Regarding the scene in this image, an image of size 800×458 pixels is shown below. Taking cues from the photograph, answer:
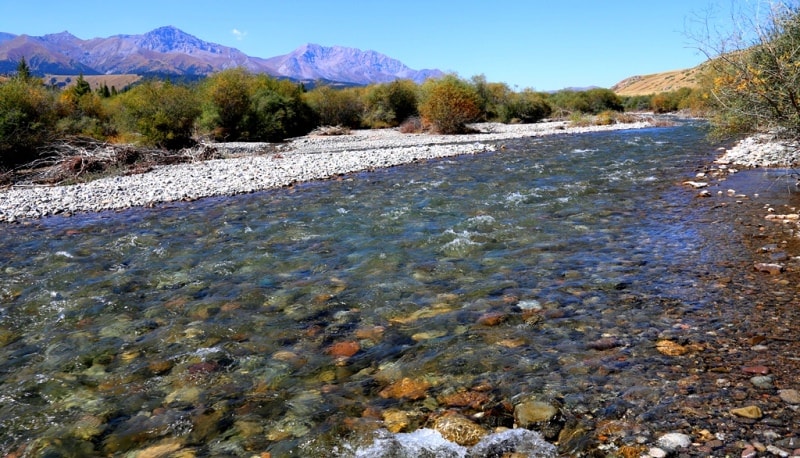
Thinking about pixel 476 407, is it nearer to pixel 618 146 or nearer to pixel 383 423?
pixel 383 423

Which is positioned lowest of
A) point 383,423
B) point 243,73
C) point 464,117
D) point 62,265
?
point 383,423

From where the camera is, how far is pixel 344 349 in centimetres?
504

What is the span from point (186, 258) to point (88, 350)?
342 centimetres

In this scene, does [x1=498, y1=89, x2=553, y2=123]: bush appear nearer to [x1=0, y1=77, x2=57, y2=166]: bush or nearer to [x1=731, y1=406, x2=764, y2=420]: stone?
[x1=0, y1=77, x2=57, y2=166]: bush

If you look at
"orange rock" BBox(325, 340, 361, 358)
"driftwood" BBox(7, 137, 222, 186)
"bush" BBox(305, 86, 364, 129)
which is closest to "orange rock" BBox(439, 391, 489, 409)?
"orange rock" BBox(325, 340, 361, 358)

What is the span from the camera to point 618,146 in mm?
24219

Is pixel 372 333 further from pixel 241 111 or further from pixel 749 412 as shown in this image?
pixel 241 111

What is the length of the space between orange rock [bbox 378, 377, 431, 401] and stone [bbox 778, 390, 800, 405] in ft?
8.66

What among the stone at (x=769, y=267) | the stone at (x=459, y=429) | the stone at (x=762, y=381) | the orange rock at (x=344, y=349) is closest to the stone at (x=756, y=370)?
the stone at (x=762, y=381)

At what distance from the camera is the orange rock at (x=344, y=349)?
16.2 feet

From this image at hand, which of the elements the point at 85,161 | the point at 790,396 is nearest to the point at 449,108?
the point at 85,161

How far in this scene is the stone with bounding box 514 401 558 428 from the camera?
368cm

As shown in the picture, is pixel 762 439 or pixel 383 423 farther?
pixel 383 423

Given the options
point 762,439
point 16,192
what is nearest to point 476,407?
point 762,439
